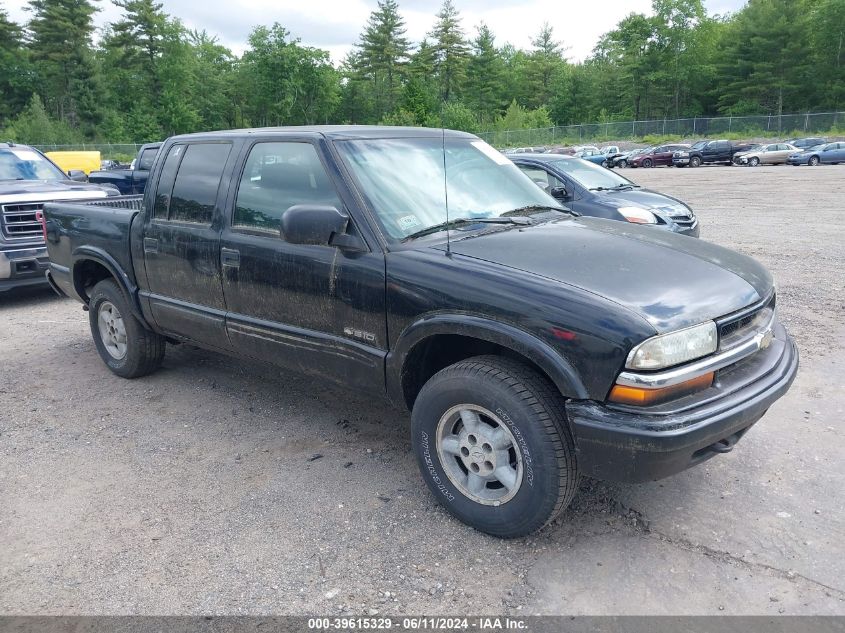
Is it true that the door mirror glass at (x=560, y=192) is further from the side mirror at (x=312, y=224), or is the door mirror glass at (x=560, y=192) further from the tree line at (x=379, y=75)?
the tree line at (x=379, y=75)

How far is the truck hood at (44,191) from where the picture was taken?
8.19 metres

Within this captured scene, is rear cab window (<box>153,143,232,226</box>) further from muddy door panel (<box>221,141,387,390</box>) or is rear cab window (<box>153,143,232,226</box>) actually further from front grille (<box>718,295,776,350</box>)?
front grille (<box>718,295,776,350</box>)

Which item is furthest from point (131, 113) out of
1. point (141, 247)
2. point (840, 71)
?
point (141, 247)

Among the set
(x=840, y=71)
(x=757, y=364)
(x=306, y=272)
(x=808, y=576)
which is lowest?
(x=808, y=576)

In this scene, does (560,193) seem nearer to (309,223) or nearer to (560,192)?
(560,192)

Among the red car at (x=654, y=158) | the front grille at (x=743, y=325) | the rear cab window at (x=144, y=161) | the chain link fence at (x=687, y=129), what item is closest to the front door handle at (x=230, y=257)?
the front grille at (x=743, y=325)

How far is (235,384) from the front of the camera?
5418 millimetres

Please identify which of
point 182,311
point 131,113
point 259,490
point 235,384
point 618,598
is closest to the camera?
Answer: point 618,598

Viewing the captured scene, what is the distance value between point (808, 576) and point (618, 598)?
836 mm

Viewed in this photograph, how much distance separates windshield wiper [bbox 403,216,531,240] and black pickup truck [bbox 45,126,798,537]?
0.01 metres

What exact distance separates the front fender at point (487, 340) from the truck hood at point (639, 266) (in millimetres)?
310

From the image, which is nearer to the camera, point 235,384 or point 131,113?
point 235,384

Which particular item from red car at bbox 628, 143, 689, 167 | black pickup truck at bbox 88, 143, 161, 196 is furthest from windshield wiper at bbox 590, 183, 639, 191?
red car at bbox 628, 143, 689, 167

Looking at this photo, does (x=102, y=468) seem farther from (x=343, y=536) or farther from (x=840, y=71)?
(x=840, y=71)
